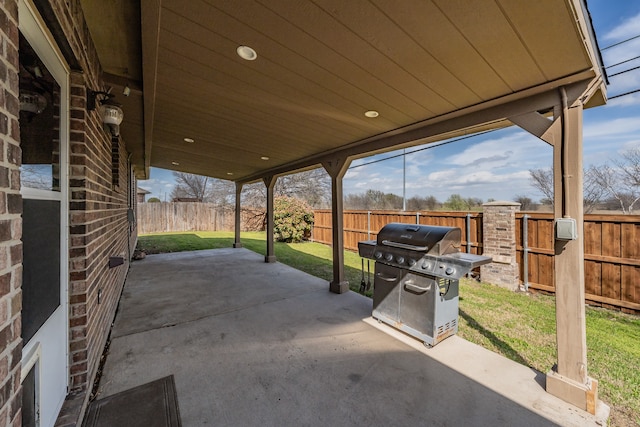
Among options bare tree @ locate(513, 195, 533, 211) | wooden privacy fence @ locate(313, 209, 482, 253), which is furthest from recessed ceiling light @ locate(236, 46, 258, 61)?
bare tree @ locate(513, 195, 533, 211)

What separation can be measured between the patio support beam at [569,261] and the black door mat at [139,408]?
3.08 metres

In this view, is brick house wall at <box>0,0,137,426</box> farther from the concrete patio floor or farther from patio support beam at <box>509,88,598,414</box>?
patio support beam at <box>509,88,598,414</box>

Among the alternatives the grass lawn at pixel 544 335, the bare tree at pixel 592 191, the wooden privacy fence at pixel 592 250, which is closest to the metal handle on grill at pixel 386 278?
the grass lawn at pixel 544 335

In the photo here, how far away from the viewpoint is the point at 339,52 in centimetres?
204

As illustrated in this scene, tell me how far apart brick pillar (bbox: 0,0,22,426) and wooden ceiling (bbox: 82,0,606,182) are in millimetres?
997

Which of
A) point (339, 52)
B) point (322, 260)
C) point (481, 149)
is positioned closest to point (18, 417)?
point (339, 52)

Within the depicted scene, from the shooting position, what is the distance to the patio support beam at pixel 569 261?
2.16 meters

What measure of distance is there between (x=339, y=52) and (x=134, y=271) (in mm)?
6951

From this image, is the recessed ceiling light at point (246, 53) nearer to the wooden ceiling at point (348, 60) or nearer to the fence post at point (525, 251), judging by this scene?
the wooden ceiling at point (348, 60)

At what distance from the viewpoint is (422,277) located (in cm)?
307

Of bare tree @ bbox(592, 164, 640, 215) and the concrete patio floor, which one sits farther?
bare tree @ bbox(592, 164, 640, 215)

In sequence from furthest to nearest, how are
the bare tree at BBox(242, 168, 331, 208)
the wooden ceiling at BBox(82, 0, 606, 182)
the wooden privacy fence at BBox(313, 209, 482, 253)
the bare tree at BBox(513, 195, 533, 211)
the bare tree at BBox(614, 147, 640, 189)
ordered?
the bare tree at BBox(242, 168, 331, 208), the bare tree at BBox(513, 195, 533, 211), the bare tree at BBox(614, 147, 640, 189), the wooden privacy fence at BBox(313, 209, 482, 253), the wooden ceiling at BBox(82, 0, 606, 182)

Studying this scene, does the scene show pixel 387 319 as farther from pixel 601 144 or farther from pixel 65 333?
pixel 601 144

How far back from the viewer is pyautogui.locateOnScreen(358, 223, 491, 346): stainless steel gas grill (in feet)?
9.68
